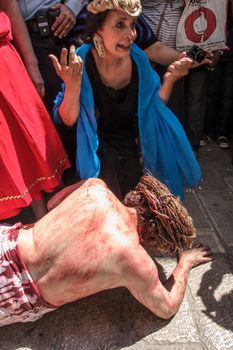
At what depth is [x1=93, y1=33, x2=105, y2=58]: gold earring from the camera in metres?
2.46

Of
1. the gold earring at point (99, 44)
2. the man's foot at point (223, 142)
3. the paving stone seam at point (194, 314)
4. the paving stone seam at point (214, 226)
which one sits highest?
the gold earring at point (99, 44)

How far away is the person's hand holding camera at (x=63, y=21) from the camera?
259 cm

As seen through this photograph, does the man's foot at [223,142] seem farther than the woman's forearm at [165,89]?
Yes

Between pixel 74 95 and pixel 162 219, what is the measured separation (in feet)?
3.01

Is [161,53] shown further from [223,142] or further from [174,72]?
[223,142]

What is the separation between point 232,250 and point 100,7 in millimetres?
1629

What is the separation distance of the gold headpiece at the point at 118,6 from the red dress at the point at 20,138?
506mm

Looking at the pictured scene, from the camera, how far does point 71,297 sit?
6.36 ft

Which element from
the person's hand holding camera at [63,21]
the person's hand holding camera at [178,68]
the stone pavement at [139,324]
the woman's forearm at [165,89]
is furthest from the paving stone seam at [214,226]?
the person's hand holding camera at [63,21]

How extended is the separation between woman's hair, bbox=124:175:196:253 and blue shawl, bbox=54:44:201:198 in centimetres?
61

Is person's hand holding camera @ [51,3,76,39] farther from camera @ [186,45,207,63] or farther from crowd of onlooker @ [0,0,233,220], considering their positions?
camera @ [186,45,207,63]

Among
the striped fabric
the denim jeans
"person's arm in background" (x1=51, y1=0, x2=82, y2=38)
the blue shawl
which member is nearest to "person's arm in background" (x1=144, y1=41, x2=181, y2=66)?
the striped fabric

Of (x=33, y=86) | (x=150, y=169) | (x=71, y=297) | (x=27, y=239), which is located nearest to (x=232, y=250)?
(x=150, y=169)

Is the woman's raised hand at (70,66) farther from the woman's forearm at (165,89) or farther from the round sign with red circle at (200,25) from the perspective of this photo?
the round sign with red circle at (200,25)
